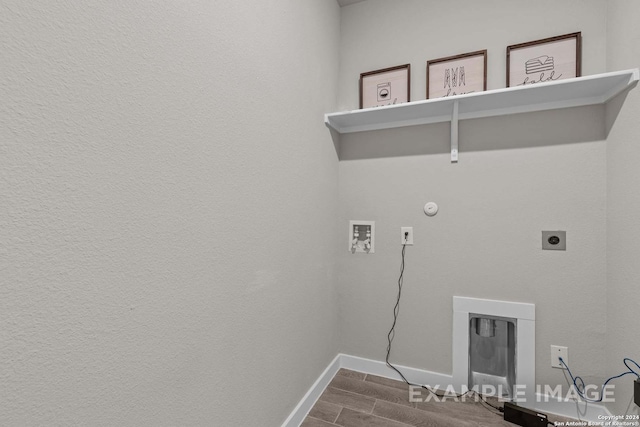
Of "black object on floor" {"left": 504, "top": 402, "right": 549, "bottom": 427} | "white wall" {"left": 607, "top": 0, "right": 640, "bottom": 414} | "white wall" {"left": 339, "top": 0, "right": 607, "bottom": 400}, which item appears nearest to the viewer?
"white wall" {"left": 607, "top": 0, "right": 640, "bottom": 414}

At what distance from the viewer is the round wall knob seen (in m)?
1.75

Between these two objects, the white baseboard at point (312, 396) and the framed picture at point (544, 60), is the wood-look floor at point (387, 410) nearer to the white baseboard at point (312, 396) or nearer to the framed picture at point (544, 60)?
the white baseboard at point (312, 396)

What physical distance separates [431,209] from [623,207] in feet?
2.82

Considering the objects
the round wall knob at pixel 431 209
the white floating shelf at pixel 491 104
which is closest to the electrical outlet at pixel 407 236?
the round wall knob at pixel 431 209

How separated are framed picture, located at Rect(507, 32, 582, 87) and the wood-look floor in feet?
6.07

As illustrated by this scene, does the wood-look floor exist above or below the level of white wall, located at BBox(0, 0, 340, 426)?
below

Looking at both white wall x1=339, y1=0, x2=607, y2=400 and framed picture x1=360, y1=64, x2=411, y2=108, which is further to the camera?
framed picture x1=360, y1=64, x2=411, y2=108

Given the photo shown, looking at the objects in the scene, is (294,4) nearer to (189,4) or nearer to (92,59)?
(189,4)

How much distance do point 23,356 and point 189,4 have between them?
96 centimetres

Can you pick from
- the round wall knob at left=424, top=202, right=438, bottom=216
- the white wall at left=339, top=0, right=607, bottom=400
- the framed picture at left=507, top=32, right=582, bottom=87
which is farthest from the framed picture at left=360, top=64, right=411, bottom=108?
the round wall knob at left=424, top=202, right=438, bottom=216

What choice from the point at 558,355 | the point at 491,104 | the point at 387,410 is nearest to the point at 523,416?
the point at 558,355

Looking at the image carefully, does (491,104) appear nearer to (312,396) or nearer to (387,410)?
(387,410)

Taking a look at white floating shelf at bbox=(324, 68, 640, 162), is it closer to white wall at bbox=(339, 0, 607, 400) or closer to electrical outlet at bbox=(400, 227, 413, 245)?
white wall at bbox=(339, 0, 607, 400)

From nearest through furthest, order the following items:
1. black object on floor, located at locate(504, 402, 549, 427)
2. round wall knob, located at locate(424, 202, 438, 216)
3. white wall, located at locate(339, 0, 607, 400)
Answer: black object on floor, located at locate(504, 402, 549, 427), white wall, located at locate(339, 0, 607, 400), round wall knob, located at locate(424, 202, 438, 216)
